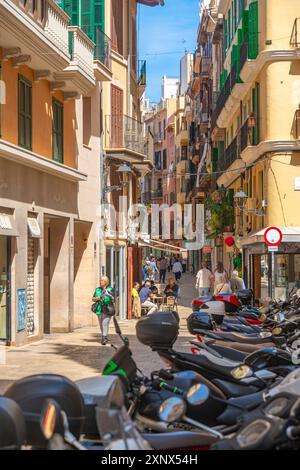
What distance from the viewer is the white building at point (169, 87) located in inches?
4451

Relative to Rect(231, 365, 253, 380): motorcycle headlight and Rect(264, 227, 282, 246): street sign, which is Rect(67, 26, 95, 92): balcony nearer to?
Rect(264, 227, 282, 246): street sign

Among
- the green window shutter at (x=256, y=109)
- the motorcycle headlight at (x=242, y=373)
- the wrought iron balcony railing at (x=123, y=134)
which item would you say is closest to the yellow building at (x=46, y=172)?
the wrought iron balcony railing at (x=123, y=134)

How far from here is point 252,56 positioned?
30.4 metres

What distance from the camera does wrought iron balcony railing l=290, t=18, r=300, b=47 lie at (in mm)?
29109

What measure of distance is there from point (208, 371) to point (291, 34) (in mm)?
23692

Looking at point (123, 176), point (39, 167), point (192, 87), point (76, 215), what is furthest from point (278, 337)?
point (192, 87)

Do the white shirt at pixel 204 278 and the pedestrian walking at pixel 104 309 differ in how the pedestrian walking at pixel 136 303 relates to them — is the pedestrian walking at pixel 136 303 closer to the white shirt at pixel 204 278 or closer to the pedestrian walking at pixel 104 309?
the white shirt at pixel 204 278

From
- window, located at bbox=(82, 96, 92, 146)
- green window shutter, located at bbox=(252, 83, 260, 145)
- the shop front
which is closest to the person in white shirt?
the shop front

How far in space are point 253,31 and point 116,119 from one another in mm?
5662

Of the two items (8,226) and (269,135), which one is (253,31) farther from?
(8,226)

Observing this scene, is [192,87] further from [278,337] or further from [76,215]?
[278,337]

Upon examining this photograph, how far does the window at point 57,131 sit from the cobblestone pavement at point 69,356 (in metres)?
4.76

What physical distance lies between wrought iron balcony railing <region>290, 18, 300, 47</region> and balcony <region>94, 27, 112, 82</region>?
6083 mm

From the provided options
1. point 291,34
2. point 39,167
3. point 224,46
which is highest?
point 224,46
